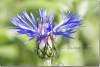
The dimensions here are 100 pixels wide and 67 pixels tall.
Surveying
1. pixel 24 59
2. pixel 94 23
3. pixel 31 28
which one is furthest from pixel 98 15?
pixel 24 59

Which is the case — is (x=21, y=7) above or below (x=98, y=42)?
above

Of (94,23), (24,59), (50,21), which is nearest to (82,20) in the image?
(94,23)

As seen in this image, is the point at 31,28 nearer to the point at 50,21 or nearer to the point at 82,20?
the point at 50,21

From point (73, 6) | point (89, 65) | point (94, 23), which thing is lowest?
point (89, 65)
